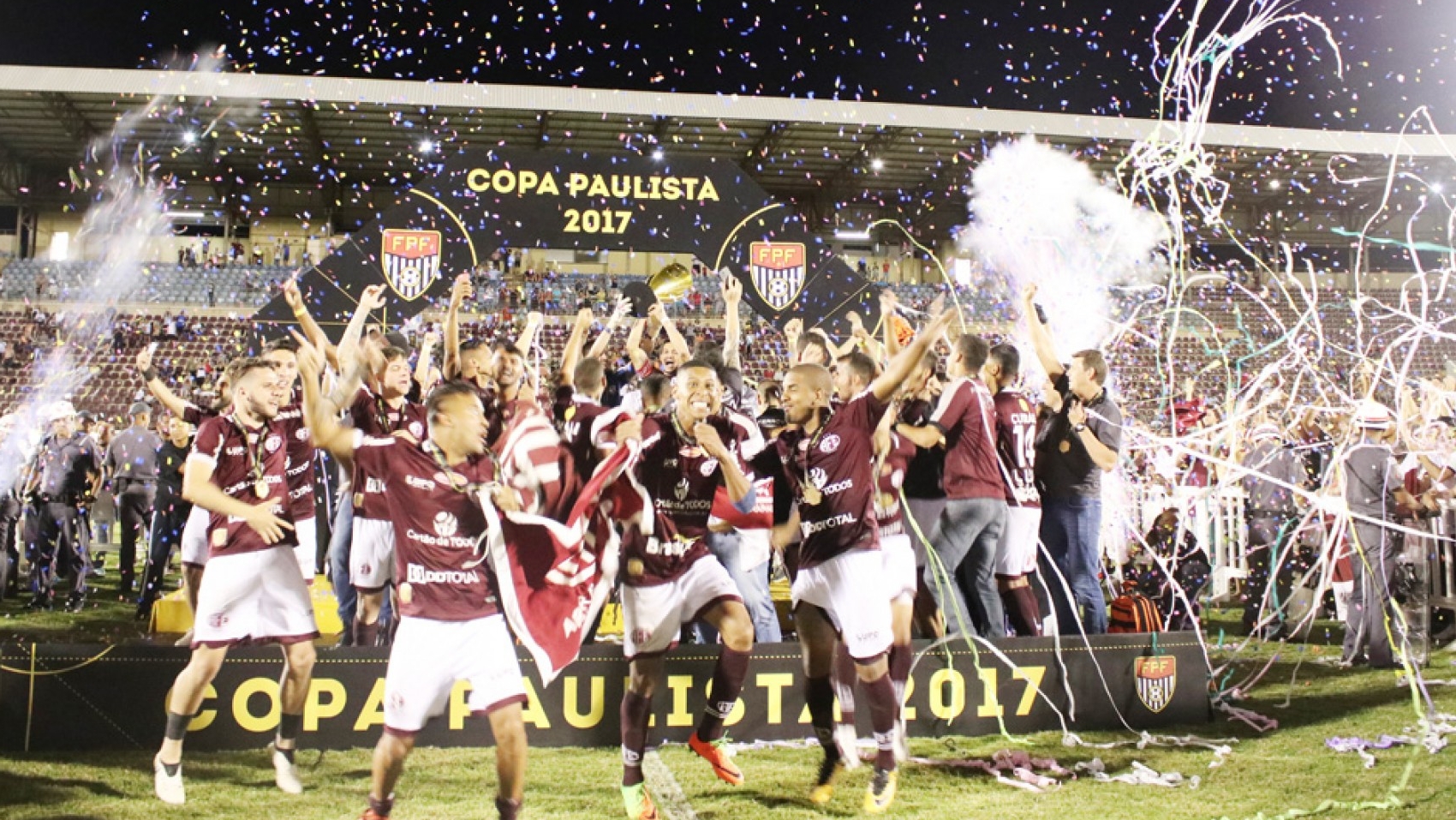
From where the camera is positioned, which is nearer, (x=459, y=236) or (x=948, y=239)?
(x=459, y=236)

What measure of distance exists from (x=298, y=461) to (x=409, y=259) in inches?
164

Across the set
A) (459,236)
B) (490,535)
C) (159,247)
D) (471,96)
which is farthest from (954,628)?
(159,247)

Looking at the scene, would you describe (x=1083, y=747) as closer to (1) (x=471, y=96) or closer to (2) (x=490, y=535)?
(2) (x=490, y=535)

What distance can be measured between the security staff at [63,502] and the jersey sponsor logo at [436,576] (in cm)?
880

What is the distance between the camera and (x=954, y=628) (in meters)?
7.09

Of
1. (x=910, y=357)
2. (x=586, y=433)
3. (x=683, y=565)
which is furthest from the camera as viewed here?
(x=586, y=433)

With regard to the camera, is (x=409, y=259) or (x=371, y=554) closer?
(x=371, y=554)

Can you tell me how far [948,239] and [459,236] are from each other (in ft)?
82.9

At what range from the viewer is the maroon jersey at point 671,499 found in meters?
5.32

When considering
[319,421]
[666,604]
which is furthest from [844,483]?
[319,421]

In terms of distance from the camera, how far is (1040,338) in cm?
694

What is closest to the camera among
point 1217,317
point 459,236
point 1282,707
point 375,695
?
point 375,695

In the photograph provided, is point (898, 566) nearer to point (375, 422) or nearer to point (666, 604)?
point (666, 604)

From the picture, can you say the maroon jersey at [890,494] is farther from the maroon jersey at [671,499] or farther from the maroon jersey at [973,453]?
the maroon jersey at [671,499]
